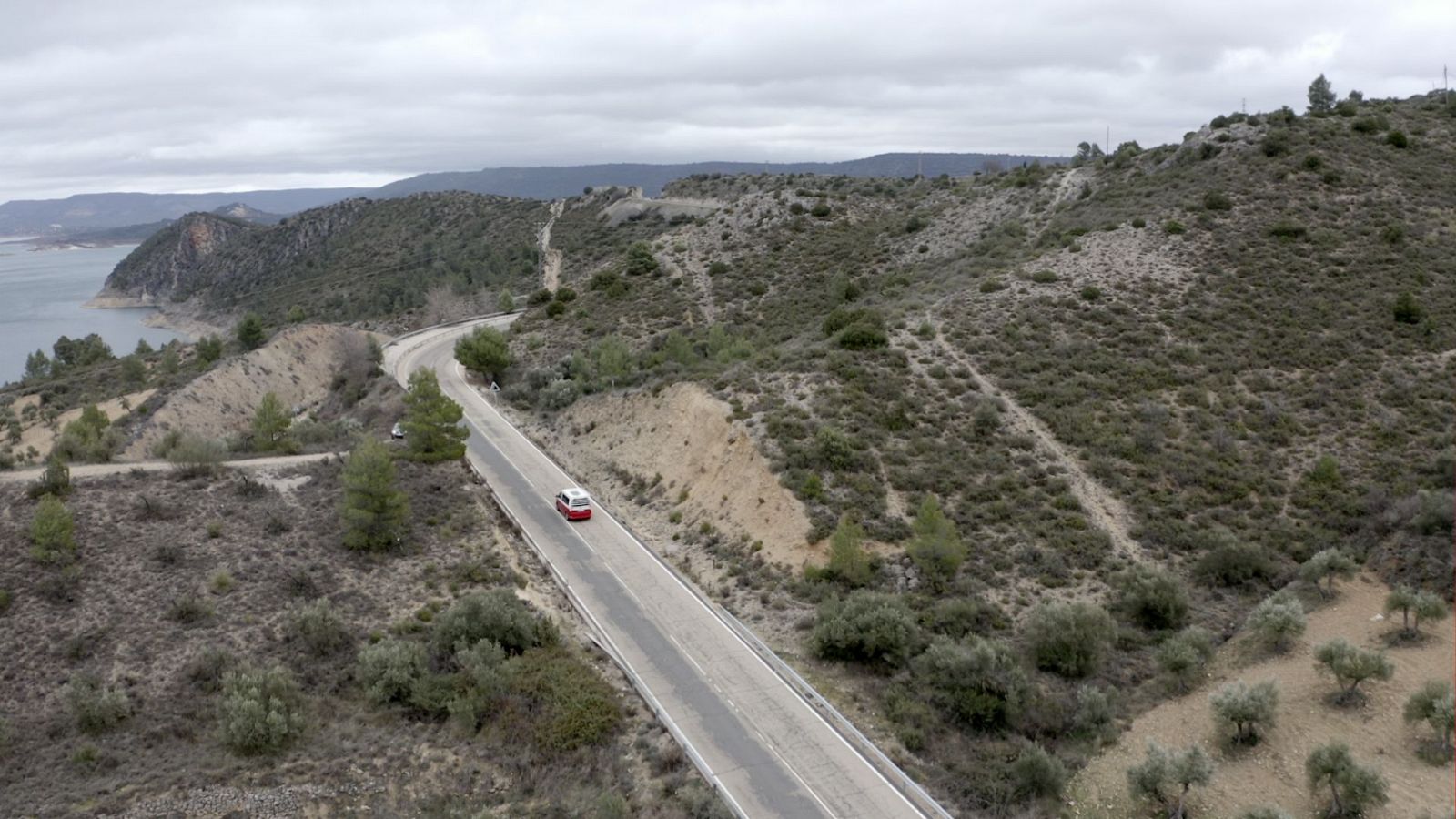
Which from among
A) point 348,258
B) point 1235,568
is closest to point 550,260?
point 348,258

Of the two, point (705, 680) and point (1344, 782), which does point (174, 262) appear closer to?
point (705, 680)

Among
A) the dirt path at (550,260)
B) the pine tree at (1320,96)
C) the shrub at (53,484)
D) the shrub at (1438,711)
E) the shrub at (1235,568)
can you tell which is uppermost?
the pine tree at (1320,96)

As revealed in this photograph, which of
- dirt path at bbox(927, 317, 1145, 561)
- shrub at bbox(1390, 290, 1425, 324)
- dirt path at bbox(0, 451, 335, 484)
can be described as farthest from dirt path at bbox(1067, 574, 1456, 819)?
dirt path at bbox(0, 451, 335, 484)

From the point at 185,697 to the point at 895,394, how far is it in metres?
21.5

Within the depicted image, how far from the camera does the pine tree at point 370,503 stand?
24.2 metres

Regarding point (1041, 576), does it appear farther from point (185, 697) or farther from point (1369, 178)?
point (1369, 178)

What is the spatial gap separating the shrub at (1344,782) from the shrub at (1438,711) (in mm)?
1593

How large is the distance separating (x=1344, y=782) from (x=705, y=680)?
38.1 ft

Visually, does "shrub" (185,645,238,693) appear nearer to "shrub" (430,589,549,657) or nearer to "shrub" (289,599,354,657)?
"shrub" (289,599,354,657)

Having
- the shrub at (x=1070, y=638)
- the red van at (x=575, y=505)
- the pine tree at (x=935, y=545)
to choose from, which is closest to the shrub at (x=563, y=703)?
the pine tree at (x=935, y=545)

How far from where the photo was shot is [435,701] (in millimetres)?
17938

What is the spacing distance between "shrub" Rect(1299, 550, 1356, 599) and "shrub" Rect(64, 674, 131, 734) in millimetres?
26149

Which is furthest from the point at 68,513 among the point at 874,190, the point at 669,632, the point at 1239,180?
the point at 874,190

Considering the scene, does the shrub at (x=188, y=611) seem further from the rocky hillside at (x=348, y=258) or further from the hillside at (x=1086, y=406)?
the rocky hillside at (x=348, y=258)
